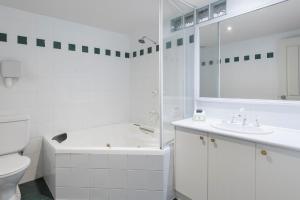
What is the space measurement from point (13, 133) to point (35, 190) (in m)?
0.71

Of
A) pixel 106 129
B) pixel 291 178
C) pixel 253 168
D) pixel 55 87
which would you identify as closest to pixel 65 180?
pixel 106 129

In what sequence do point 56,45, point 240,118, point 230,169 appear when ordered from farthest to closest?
point 56,45 → point 240,118 → point 230,169

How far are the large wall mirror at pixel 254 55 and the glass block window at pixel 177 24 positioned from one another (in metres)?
0.29

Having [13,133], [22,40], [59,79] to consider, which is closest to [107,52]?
[59,79]

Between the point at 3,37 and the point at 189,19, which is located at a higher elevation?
the point at 189,19

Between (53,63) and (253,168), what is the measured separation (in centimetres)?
250

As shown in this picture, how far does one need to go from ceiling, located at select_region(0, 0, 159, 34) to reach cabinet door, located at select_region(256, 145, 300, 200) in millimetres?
1819

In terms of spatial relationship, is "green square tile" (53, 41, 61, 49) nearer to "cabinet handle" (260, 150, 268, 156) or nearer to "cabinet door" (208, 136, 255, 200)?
"cabinet door" (208, 136, 255, 200)

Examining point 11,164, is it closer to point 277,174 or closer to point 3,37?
point 3,37

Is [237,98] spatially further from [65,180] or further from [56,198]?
[56,198]

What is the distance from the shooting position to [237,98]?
6.22ft

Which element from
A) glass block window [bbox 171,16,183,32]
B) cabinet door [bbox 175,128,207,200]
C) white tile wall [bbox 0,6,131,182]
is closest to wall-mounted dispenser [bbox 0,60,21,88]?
white tile wall [bbox 0,6,131,182]

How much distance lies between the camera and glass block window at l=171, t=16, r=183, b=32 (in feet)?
6.53

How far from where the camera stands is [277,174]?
1.25 m
